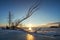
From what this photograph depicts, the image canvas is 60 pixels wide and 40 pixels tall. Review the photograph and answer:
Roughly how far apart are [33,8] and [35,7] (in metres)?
0.11

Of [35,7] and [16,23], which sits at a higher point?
[35,7]

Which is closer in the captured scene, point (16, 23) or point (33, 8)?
point (33, 8)

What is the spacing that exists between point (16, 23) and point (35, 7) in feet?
3.55

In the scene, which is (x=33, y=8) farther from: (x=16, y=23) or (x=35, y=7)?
(x=16, y=23)

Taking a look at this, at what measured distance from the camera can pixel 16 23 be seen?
5.23m

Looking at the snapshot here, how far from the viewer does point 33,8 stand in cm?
477

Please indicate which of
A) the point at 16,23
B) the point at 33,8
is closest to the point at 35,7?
the point at 33,8

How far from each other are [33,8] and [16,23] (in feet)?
3.21

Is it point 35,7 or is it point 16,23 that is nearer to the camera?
point 35,7

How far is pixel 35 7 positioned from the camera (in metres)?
4.68

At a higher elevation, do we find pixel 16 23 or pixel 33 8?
pixel 33 8
